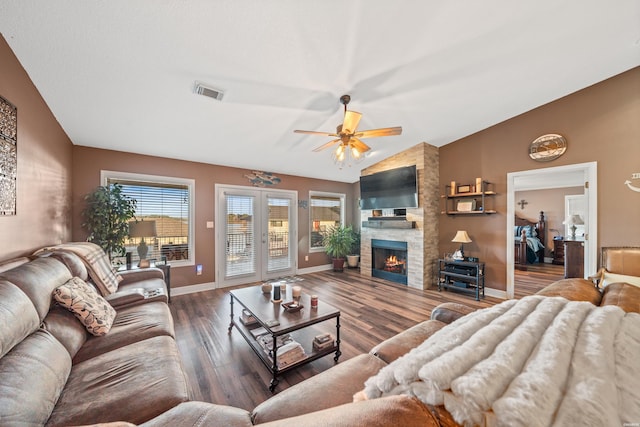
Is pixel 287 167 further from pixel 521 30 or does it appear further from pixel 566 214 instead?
pixel 566 214

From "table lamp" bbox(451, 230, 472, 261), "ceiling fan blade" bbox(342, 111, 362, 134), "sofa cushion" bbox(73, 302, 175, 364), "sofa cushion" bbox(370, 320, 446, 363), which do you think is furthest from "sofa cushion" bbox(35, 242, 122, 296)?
"table lamp" bbox(451, 230, 472, 261)

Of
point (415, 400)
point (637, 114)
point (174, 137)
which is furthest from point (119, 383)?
point (637, 114)

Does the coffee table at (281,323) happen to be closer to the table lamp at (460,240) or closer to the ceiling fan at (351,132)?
the ceiling fan at (351,132)

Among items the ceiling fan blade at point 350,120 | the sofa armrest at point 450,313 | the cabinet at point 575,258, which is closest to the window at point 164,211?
the ceiling fan blade at point 350,120

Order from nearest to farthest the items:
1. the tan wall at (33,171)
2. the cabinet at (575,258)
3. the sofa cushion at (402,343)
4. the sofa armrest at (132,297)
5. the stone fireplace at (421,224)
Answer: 1. the sofa cushion at (402,343)
2. the tan wall at (33,171)
3. the sofa armrest at (132,297)
4. the stone fireplace at (421,224)
5. the cabinet at (575,258)

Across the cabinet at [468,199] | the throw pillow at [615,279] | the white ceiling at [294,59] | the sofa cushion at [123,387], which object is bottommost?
the sofa cushion at [123,387]

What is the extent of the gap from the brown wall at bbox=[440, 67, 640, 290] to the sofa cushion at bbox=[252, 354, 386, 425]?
3.85 m

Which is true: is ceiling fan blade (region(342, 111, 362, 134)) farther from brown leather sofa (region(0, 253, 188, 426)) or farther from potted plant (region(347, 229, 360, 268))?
potted plant (region(347, 229, 360, 268))

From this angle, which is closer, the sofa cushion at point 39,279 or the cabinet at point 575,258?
the sofa cushion at point 39,279

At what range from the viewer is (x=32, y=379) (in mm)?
1004

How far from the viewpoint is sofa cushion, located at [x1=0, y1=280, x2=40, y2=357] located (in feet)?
3.38

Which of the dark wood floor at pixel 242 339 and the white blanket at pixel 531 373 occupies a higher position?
the white blanket at pixel 531 373

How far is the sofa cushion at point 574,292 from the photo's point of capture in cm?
168

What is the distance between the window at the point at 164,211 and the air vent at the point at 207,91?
7.09 feet
